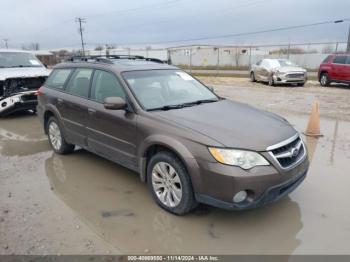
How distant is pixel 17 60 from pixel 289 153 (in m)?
9.77

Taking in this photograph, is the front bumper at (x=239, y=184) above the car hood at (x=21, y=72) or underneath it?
underneath

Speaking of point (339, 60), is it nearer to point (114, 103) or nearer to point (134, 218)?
point (114, 103)

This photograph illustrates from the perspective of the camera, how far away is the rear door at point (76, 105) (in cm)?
506

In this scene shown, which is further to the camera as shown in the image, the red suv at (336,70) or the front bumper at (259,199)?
the red suv at (336,70)

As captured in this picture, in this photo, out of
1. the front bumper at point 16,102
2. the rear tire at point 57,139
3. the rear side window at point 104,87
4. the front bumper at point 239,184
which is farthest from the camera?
the front bumper at point 16,102

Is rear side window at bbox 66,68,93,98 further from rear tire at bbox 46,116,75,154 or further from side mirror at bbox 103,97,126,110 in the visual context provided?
side mirror at bbox 103,97,126,110

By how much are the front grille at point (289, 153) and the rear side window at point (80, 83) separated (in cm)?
299

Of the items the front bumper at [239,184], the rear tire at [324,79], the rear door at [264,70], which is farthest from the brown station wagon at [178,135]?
the rear tire at [324,79]

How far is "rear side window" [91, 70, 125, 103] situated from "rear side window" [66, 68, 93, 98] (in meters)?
0.18

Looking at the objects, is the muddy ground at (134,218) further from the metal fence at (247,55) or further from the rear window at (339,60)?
the metal fence at (247,55)

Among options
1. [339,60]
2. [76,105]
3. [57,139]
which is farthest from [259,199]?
[339,60]

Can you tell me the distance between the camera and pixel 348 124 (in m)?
8.20

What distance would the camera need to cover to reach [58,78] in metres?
5.96

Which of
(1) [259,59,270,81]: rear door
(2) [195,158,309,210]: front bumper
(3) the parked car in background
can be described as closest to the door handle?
(2) [195,158,309,210]: front bumper
